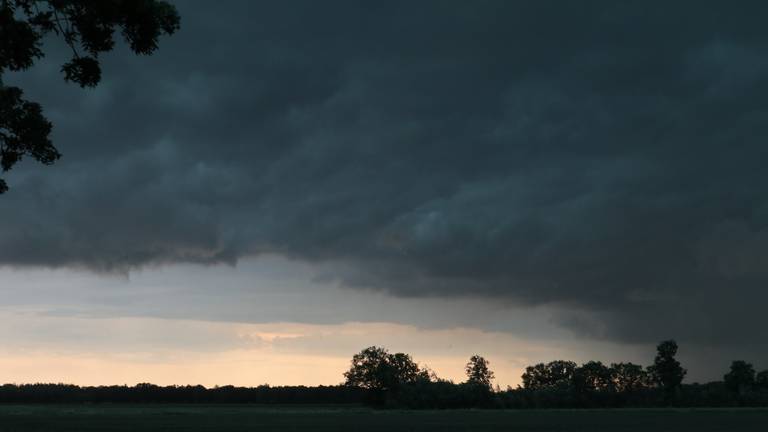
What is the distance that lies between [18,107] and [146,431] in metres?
53.2

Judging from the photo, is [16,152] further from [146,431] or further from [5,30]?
[146,431]

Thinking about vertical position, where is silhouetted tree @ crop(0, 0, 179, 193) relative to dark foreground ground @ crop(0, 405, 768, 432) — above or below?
above

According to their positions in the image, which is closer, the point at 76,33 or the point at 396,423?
the point at 76,33

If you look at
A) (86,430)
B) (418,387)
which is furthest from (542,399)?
(86,430)

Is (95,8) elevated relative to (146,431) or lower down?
elevated

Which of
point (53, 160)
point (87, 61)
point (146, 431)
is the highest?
point (87, 61)

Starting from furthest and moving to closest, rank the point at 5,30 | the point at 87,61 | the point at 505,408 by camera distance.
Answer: the point at 505,408, the point at 87,61, the point at 5,30

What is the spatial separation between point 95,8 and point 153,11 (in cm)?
184

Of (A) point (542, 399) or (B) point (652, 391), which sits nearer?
(A) point (542, 399)

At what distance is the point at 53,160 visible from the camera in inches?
1007

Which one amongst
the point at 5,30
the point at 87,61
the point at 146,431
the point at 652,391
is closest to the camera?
the point at 5,30

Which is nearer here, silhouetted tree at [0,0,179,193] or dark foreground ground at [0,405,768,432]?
silhouetted tree at [0,0,179,193]

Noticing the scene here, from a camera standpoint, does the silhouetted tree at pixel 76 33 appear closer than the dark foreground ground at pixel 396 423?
Yes

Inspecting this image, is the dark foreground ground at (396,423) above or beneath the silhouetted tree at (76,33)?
beneath
